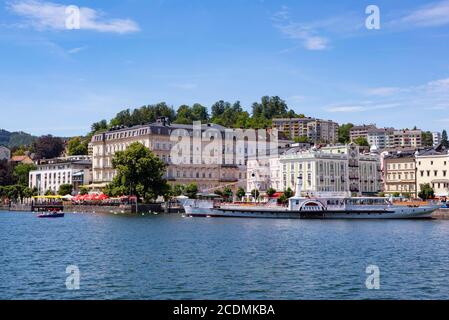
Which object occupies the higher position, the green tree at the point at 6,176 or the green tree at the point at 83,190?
the green tree at the point at 6,176

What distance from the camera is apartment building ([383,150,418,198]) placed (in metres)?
114

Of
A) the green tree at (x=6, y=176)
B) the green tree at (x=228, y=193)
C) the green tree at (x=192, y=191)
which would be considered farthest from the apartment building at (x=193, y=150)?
the green tree at (x=6, y=176)

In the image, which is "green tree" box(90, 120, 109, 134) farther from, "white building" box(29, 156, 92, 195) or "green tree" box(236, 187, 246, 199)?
"green tree" box(236, 187, 246, 199)

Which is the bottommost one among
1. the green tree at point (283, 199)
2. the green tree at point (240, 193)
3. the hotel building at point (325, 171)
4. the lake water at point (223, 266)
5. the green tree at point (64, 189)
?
the lake water at point (223, 266)

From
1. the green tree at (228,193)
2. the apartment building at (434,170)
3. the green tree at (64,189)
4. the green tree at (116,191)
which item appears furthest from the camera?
the green tree at (64,189)

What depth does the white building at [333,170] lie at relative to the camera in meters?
107

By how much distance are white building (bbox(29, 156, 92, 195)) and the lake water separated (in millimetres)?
95768

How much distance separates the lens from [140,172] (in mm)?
103062

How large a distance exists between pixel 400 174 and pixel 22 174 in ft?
340

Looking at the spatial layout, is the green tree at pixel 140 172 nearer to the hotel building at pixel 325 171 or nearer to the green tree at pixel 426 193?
the hotel building at pixel 325 171

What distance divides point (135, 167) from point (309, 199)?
1261 inches

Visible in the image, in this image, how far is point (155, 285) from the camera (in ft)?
85.1

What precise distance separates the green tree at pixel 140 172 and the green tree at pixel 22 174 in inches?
2763
